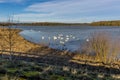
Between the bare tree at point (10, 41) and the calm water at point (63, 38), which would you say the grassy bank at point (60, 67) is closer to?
the bare tree at point (10, 41)

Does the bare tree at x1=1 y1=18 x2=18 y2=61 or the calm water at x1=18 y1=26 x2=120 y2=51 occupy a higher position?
the bare tree at x1=1 y1=18 x2=18 y2=61

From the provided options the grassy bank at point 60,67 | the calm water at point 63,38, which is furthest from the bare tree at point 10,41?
the calm water at point 63,38

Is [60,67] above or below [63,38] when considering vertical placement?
above

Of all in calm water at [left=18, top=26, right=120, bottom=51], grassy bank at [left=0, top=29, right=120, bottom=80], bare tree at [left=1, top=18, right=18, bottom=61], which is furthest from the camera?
calm water at [left=18, top=26, right=120, bottom=51]

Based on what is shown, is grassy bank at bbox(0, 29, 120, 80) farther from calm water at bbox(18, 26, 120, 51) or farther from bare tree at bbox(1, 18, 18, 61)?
calm water at bbox(18, 26, 120, 51)

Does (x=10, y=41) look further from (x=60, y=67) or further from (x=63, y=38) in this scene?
(x=63, y=38)

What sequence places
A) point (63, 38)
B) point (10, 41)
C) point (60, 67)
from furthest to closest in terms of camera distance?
point (63, 38) < point (10, 41) < point (60, 67)

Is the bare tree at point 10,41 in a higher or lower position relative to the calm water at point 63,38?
higher

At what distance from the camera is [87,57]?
21609mm

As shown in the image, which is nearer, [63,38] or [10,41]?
[10,41]

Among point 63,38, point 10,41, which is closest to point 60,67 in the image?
point 10,41

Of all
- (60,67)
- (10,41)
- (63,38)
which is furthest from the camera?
(63,38)

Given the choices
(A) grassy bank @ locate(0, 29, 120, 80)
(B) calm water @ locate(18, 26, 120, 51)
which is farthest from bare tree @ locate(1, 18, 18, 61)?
(B) calm water @ locate(18, 26, 120, 51)

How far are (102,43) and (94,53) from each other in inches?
49.4
